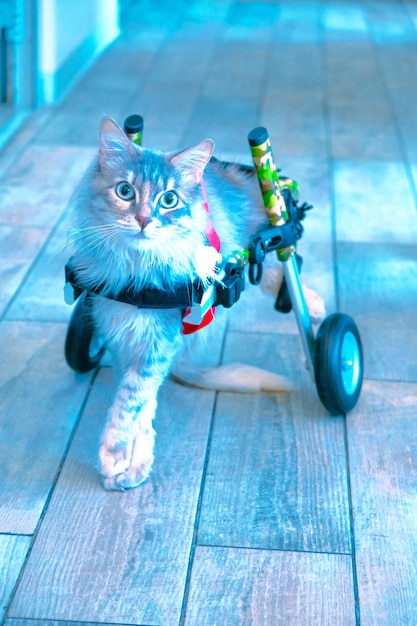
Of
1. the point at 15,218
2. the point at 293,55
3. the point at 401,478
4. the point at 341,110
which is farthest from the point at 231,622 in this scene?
the point at 293,55

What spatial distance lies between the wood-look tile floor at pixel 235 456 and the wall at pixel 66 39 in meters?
0.61

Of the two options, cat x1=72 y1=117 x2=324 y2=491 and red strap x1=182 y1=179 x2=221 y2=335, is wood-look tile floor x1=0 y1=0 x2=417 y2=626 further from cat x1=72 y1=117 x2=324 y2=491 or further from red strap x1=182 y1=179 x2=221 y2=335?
red strap x1=182 y1=179 x2=221 y2=335

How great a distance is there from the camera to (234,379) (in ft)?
6.16

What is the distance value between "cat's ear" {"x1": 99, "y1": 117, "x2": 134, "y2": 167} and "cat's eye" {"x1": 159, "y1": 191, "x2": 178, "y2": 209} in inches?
3.8

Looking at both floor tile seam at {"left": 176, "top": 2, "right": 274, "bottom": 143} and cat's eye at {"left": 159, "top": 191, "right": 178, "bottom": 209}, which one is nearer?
cat's eye at {"left": 159, "top": 191, "right": 178, "bottom": 209}

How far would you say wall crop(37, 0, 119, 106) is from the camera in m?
3.77

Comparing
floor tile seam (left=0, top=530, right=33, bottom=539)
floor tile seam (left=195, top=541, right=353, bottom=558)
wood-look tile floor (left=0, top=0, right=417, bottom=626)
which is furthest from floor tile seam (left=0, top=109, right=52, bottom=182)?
floor tile seam (left=195, top=541, right=353, bottom=558)

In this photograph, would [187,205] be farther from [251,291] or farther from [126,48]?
[126,48]

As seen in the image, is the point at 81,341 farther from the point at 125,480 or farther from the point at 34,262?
the point at 34,262

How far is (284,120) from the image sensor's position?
148 inches

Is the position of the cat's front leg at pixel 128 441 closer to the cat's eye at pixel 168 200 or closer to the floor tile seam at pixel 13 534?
the floor tile seam at pixel 13 534

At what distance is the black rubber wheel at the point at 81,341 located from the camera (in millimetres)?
1792

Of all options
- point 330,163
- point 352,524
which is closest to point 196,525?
point 352,524

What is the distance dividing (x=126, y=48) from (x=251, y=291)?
2.98 m
